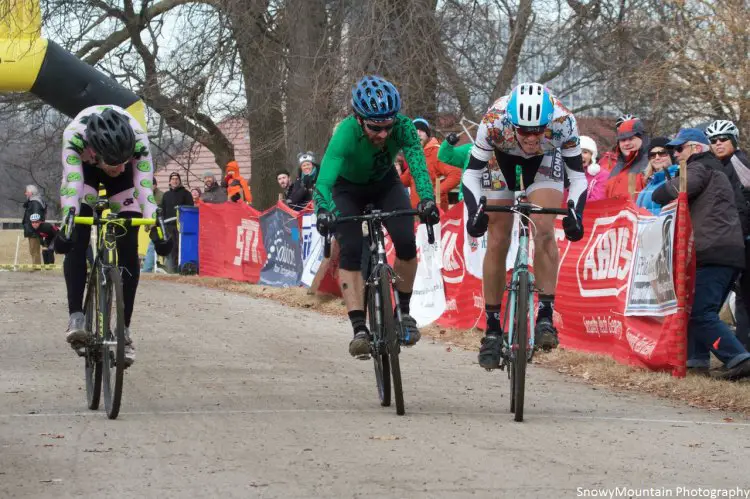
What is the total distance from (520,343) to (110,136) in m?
2.85

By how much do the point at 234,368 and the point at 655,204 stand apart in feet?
12.9

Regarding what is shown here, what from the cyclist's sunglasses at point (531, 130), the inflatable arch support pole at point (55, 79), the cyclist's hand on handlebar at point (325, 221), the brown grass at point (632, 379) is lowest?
the brown grass at point (632, 379)

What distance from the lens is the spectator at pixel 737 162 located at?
34.7 ft

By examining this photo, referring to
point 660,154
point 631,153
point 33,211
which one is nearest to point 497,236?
point 660,154

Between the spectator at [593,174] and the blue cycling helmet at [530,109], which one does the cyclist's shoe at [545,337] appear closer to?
the blue cycling helmet at [530,109]

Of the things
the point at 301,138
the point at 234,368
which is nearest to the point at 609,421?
the point at 234,368

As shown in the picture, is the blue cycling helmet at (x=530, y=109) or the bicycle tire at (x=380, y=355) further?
the bicycle tire at (x=380, y=355)

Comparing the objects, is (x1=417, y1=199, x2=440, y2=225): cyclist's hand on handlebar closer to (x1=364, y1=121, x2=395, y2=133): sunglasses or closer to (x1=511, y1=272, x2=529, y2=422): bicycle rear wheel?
(x1=364, y1=121, x2=395, y2=133): sunglasses

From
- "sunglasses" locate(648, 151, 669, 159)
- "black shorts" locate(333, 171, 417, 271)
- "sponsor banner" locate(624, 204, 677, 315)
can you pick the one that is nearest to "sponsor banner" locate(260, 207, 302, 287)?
"sunglasses" locate(648, 151, 669, 159)

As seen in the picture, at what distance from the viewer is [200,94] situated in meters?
25.8

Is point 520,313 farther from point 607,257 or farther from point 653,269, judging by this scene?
point 607,257

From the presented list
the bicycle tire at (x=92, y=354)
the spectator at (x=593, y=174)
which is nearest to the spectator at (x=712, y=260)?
the spectator at (x=593, y=174)

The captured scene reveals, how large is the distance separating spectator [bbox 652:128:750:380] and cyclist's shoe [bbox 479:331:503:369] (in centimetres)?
217

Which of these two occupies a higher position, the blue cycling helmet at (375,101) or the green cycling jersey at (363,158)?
the blue cycling helmet at (375,101)
